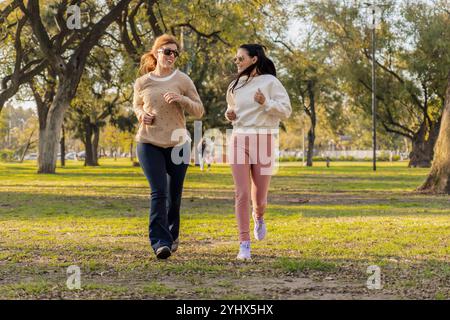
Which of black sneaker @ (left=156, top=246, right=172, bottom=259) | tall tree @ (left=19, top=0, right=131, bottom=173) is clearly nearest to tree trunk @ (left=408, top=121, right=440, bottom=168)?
tall tree @ (left=19, top=0, right=131, bottom=173)

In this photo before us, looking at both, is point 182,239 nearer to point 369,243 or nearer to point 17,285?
point 369,243

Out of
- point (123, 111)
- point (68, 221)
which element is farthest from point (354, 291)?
point (123, 111)

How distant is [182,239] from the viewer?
9.50 metres

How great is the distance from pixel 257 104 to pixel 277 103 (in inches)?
8.8

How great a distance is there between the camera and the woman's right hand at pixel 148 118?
297 inches

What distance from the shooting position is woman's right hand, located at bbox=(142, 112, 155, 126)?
7531 millimetres

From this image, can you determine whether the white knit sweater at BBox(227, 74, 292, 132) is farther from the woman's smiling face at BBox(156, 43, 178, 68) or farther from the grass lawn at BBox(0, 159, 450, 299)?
the grass lawn at BBox(0, 159, 450, 299)

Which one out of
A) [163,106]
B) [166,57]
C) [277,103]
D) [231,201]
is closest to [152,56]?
[166,57]

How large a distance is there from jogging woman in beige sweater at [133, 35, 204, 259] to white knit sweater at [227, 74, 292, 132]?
482 millimetres

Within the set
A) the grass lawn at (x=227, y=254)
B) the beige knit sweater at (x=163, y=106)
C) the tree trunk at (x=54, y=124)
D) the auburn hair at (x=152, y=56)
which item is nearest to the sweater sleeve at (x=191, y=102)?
the beige knit sweater at (x=163, y=106)

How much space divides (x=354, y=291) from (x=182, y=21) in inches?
906

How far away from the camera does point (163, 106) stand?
7.67 m

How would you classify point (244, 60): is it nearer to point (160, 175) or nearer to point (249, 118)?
point (249, 118)

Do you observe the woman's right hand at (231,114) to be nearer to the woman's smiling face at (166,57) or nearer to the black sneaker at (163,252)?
the woman's smiling face at (166,57)
